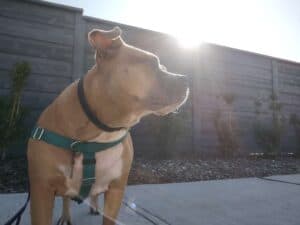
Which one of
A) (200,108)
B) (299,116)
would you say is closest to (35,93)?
(200,108)

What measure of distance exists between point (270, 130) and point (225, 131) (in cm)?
122

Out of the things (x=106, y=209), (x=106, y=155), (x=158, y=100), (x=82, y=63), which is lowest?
(x=106, y=209)

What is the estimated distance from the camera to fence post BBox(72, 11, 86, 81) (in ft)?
17.5

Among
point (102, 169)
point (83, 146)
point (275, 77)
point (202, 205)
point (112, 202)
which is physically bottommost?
point (202, 205)

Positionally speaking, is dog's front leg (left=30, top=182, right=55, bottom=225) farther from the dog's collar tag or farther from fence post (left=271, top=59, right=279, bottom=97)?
fence post (left=271, top=59, right=279, bottom=97)

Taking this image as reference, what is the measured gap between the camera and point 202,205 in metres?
2.80

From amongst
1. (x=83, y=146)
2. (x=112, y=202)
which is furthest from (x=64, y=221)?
(x=83, y=146)

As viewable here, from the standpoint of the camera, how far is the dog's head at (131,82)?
168cm

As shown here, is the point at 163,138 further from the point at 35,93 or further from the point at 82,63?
the point at 35,93

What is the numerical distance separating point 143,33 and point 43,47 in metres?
1.91

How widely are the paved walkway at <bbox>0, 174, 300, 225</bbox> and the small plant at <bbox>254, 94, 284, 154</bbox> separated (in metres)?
3.55

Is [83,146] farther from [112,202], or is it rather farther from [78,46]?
[78,46]

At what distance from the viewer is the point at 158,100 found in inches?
66.7

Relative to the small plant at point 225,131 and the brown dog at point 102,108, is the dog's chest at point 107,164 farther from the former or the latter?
the small plant at point 225,131
